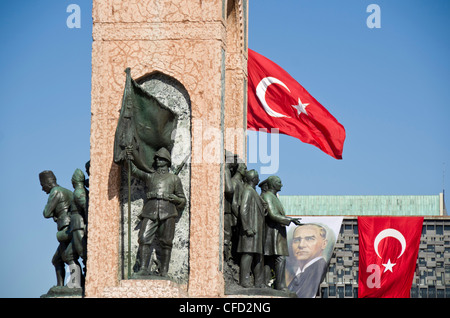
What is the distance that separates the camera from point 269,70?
1257 inches

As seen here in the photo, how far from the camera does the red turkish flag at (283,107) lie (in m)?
31.3

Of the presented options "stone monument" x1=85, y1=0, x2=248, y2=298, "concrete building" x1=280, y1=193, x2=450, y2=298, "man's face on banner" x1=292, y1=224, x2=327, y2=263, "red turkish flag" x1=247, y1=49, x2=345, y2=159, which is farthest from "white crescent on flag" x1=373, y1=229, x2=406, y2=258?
"stone monument" x1=85, y1=0, x2=248, y2=298

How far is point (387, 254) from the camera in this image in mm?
59812

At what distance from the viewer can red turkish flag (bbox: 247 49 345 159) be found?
31344 mm

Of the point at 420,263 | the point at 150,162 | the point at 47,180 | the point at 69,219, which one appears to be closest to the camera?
the point at 150,162

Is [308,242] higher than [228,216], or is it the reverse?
[228,216]

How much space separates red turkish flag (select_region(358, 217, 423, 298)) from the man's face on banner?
1.97 metres

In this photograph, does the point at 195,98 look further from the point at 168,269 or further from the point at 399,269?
the point at 399,269

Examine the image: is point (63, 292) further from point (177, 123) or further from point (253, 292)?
point (177, 123)

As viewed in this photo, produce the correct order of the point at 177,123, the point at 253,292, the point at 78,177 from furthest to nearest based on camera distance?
the point at 78,177 < the point at 253,292 < the point at 177,123

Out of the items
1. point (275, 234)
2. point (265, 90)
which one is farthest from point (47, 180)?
point (265, 90)

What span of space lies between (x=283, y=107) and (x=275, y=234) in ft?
26.3
